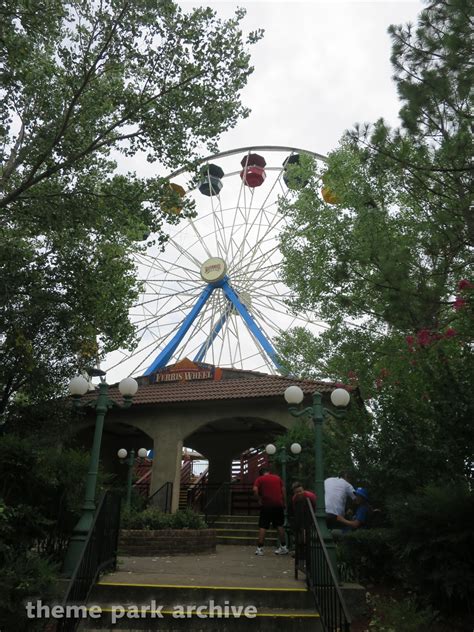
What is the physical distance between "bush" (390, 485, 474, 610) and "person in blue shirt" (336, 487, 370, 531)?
5.39 ft

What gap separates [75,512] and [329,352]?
428 inches

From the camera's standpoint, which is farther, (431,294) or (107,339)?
(107,339)

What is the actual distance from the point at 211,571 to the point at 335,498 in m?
1.90

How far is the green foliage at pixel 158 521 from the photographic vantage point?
968 cm

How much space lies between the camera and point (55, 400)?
466 inches

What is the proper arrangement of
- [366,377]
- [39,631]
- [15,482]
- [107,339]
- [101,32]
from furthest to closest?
[366,377]
[107,339]
[101,32]
[15,482]
[39,631]

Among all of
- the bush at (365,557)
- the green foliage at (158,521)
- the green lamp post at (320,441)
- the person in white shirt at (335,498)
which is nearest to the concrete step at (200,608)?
the green lamp post at (320,441)

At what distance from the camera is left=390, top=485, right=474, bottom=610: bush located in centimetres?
453

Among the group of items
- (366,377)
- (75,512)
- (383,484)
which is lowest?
(75,512)

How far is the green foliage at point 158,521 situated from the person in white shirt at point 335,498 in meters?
3.91

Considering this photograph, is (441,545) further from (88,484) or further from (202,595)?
(88,484)

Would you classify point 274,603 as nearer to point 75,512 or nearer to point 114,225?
point 75,512

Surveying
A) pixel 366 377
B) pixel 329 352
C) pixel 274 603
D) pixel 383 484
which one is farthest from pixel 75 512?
pixel 329 352

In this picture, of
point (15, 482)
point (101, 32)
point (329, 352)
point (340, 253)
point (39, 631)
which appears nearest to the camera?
point (39, 631)
